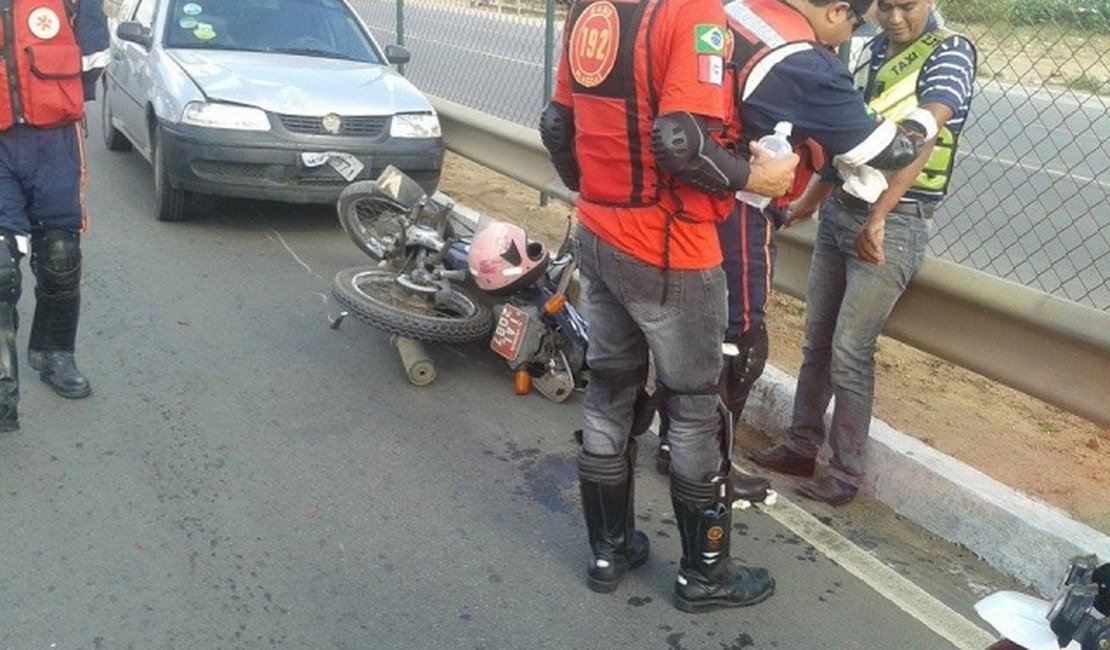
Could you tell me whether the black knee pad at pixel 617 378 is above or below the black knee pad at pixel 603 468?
above

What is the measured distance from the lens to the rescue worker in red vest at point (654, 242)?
9.45 feet

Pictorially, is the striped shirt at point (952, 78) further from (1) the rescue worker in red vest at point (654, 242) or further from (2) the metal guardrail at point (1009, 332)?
(1) the rescue worker in red vest at point (654, 242)

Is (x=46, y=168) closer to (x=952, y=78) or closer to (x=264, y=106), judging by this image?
(x=264, y=106)

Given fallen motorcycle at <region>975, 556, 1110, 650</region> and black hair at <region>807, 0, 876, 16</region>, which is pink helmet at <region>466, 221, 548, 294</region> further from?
fallen motorcycle at <region>975, 556, 1110, 650</region>

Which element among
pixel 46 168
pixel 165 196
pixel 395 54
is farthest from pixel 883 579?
pixel 395 54

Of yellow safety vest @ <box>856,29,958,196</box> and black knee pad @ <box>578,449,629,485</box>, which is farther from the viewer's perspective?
yellow safety vest @ <box>856,29,958,196</box>

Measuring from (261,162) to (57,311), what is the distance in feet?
8.37

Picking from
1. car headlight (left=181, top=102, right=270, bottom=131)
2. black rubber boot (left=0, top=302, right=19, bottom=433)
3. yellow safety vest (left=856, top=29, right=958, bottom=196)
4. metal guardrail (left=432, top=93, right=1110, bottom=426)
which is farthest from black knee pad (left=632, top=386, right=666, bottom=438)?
car headlight (left=181, top=102, right=270, bottom=131)

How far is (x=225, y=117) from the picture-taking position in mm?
7043

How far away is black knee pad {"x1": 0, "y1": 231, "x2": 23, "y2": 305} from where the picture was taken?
168 inches

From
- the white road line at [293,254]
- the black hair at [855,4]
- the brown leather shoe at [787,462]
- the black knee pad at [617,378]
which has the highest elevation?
the black hair at [855,4]

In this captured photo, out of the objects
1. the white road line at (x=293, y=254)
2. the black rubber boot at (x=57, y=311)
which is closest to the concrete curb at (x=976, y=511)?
the black rubber boot at (x=57, y=311)

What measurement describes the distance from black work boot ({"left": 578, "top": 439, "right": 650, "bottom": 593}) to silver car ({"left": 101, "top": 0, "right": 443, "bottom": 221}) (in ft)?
13.5

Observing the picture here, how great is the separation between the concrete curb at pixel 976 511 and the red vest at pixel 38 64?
3.28 meters
